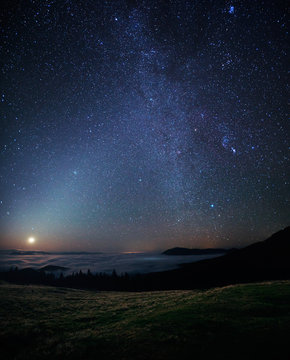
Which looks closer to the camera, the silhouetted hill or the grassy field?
the grassy field

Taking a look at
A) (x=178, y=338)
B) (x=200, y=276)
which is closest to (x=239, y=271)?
(x=200, y=276)

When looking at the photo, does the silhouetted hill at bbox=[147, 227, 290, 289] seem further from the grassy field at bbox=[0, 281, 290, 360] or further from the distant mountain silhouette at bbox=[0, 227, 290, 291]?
the grassy field at bbox=[0, 281, 290, 360]

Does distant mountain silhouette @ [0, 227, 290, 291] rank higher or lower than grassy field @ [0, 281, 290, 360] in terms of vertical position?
lower

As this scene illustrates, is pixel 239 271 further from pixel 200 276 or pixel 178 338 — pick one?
pixel 178 338

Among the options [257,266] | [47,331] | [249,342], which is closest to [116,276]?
[257,266]

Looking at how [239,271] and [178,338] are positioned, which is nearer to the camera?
[178,338]

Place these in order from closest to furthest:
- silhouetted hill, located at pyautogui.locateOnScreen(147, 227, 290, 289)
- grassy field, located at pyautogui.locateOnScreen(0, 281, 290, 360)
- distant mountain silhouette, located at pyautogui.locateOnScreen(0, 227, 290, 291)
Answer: grassy field, located at pyautogui.locateOnScreen(0, 281, 290, 360) → distant mountain silhouette, located at pyautogui.locateOnScreen(0, 227, 290, 291) → silhouetted hill, located at pyautogui.locateOnScreen(147, 227, 290, 289)

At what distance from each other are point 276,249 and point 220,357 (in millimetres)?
213895

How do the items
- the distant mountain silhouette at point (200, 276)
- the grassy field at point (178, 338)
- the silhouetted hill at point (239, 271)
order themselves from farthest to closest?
the silhouetted hill at point (239, 271) < the distant mountain silhouette at point (200, 276) < the grassy field at point (178, 338)

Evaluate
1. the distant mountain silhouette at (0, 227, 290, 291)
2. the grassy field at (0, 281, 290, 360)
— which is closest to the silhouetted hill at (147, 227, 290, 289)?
the distant mountain silhouette at (0, 227, 290, 291)

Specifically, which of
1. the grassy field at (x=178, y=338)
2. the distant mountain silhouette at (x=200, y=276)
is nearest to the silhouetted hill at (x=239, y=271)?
the distant mountain silhouette at (x=200, y=276)

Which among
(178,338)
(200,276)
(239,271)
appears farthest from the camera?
(200,276)

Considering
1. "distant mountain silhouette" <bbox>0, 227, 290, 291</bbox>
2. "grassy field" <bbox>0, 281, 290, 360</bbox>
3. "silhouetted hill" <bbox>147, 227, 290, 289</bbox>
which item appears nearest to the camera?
"grassy field" <bbox>0, 281, 290, 360</bbox>

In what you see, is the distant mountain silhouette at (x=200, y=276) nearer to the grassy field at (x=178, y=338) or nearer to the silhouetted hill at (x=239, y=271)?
the silhouetted hill at (x=239, y=271)
